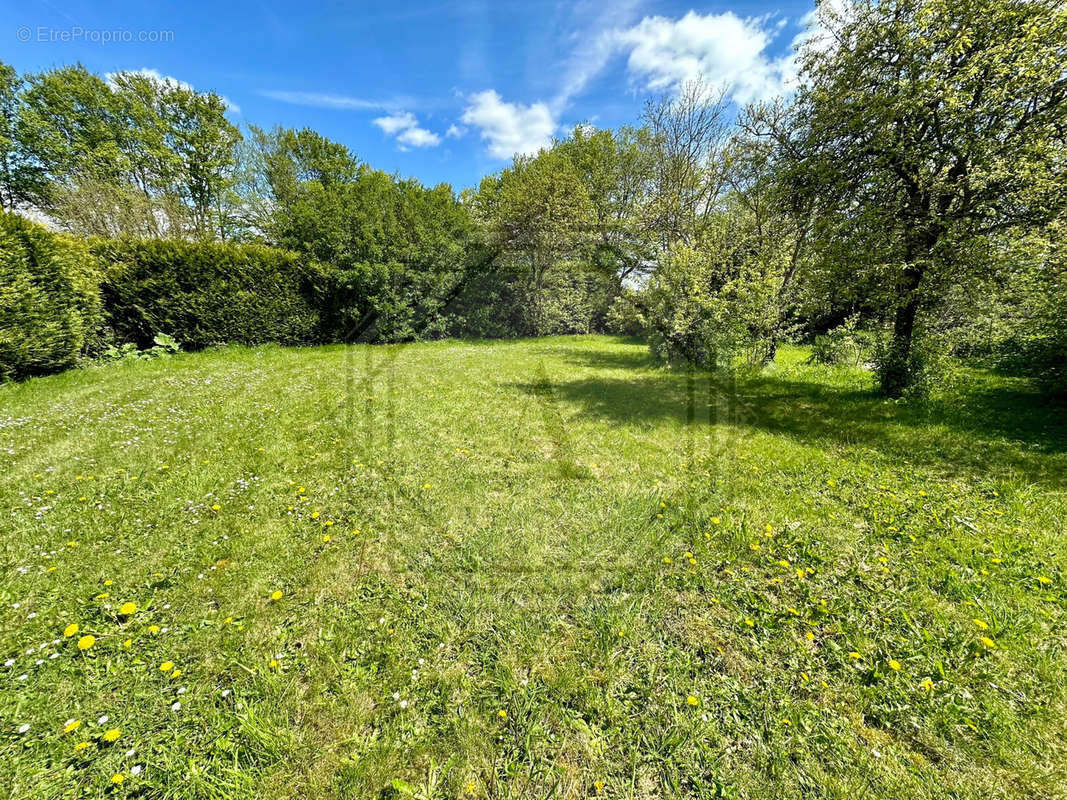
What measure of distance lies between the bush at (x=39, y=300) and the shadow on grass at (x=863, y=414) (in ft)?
35.0

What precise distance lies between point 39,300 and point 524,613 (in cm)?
1260

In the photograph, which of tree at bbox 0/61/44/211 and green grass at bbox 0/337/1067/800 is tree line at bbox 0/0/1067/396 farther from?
green grass at bbox 0/337/1067/800

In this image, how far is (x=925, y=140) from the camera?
6684 mm

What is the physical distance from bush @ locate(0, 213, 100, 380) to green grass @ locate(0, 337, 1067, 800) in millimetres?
3555

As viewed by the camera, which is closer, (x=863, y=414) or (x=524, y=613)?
(x=524, y=613)

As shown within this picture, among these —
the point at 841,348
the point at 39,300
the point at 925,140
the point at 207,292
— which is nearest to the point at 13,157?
the point at 207,292

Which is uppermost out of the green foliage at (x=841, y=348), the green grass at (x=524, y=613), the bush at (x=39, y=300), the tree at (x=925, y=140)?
the tree at (x=925, y=140)

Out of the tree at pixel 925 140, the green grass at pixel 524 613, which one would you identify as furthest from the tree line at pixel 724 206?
the green grass at pixel 524 613

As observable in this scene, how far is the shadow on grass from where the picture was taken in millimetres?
5590

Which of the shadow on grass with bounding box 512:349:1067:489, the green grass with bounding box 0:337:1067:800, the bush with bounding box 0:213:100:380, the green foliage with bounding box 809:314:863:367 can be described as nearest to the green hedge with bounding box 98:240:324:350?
the bush with bounding box 0:213:100:380

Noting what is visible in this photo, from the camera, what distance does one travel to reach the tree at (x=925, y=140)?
6012mm

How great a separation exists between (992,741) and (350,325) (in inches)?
760

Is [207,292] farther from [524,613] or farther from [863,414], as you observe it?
[863,414]

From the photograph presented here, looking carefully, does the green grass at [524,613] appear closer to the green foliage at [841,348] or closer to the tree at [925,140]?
the tree at [925,140]
